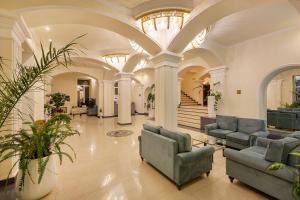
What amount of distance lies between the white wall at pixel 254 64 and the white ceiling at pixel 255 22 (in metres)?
0.34

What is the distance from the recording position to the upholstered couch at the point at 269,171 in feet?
7.22

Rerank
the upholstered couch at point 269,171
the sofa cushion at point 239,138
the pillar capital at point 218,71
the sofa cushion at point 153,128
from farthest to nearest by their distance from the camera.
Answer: the pillar capital at point 218,71 → the sofa cushion at point 239,138 → the sofa cushion at point 153,128 → the upholstered couch at point 269,171

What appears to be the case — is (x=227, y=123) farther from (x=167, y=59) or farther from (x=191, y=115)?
(x=191, y=115)

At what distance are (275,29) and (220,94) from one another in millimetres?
2769

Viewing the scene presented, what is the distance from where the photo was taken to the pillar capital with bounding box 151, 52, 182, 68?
428 centimetres

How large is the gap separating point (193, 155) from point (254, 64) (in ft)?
15.6

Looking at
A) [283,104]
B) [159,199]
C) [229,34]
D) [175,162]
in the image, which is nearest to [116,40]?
[229,34]

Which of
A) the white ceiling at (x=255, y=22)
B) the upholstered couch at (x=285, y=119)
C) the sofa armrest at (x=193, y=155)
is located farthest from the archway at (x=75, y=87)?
the upholstered couch at (x=285, y=119)

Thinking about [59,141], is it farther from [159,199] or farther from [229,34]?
[229,34]

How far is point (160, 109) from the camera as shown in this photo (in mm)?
4492

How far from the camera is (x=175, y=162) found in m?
2.69

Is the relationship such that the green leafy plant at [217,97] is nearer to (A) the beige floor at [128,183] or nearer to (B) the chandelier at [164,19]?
(A) the beige floor at [128,183]

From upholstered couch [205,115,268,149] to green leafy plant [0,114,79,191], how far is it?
4093 millimetres

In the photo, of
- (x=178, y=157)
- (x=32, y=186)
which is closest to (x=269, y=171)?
(x=178, y=157)
